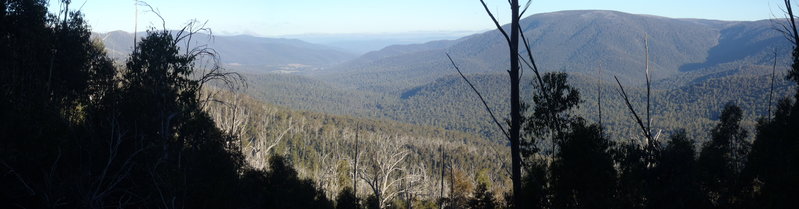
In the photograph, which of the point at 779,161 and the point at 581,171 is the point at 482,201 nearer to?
the point at 581,171

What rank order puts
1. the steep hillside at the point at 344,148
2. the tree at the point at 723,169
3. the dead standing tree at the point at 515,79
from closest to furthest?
1. the dead standing tree at the point at 515,79
2. the tree at the point at 723,169
3. the steep hillside at the point at 344,148

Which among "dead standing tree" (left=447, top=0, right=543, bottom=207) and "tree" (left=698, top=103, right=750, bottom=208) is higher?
"dead standing tree" (left=447, top=0, right=543, bottom=207)

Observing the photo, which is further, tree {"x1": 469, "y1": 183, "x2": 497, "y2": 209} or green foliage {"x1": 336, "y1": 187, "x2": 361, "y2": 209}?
green foliage {"x1": 336, "y1": 187, "x2": 361, "y2": 209}

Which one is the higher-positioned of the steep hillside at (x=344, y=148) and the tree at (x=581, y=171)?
the tree at (x=581, y=171)

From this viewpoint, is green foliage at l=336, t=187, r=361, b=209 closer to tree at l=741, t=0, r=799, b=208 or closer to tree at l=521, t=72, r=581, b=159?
tree at l=521, t=72, r=581, b=159

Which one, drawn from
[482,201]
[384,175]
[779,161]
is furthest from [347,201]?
[779,161]

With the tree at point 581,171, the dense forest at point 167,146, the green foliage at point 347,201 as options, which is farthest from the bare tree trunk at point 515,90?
the green foliage at point 347,201

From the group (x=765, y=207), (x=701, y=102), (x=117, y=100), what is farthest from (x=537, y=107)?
(x=701, y=102)

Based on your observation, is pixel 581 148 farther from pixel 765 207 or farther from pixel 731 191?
pixel 731 191

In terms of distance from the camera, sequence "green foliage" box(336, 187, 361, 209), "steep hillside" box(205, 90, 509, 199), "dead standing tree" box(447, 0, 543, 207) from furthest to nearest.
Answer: "steep hillside" box(205, 90, 509, 199)
"green foliage" box(336, 187, 361, 209)
"dead standing tree" box(447, 0, 543, 207)

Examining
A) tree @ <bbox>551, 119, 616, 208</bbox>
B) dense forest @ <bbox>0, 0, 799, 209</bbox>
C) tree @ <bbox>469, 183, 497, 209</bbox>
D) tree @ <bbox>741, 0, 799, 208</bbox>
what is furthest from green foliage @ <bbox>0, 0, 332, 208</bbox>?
tree @ <bbox>741, 0, 799, 208</bbox>

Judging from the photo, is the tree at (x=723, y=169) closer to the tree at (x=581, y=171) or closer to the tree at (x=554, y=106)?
the tree at (x=581, y=171)

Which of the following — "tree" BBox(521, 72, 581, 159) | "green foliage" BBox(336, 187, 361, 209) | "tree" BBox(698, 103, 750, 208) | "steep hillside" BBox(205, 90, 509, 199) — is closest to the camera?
"tree" BBox(521, 72, 581, 159)
